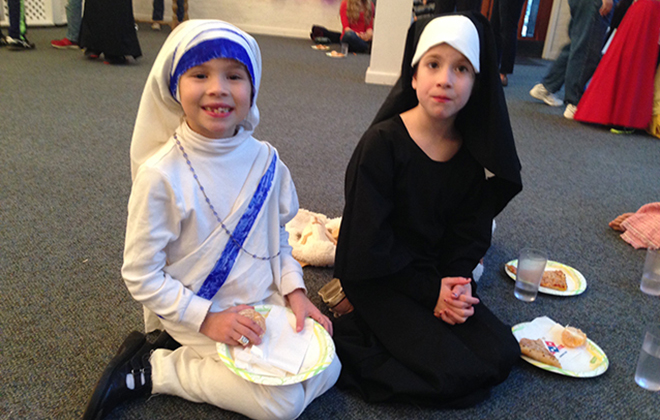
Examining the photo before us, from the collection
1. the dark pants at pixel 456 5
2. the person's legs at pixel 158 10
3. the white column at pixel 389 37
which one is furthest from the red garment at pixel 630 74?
the person's legs at pixel 158 10

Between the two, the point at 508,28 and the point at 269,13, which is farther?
the point at 269,13

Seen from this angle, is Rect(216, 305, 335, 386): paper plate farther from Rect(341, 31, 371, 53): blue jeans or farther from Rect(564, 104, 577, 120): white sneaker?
Rect(341, 31, 371, 53): blue jeans

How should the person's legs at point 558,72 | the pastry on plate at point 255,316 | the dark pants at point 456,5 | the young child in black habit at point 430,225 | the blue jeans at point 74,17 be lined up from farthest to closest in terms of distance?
1. the blue jeans at point 74,17
2. the person's legs at point 558,72
3. the dark pants at point 456,5
4. the young child in black habit at point 430,225
5. the pastry on plate at point 255,316

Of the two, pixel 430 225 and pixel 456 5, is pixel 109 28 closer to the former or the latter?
pixel 456 5

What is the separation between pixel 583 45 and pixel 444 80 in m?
3.10

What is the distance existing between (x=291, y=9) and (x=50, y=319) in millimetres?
6397

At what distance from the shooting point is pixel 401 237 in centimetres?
154

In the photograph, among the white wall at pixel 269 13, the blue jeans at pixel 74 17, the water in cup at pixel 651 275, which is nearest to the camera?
the water in cup at pixel 651 275

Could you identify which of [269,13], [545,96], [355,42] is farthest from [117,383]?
[269,13]

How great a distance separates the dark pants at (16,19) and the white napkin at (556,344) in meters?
5.06

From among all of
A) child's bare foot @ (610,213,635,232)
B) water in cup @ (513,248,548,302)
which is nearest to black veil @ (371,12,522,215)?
water in cup @ (513,248,548,302)

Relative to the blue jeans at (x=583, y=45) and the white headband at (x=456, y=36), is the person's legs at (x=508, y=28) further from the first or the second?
the white headband at (x=456, y=36)

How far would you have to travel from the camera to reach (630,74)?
142 inches

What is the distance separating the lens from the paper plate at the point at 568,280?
181cm
